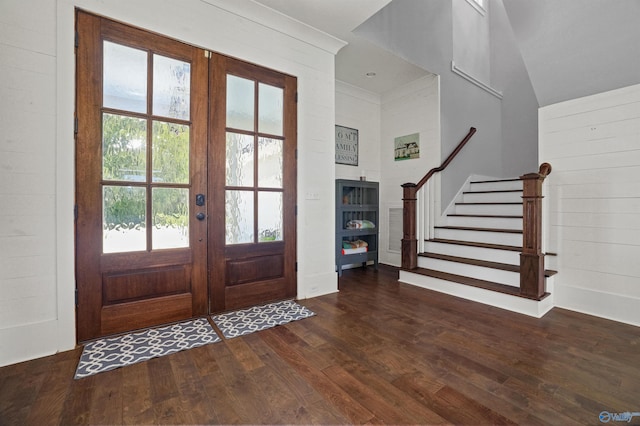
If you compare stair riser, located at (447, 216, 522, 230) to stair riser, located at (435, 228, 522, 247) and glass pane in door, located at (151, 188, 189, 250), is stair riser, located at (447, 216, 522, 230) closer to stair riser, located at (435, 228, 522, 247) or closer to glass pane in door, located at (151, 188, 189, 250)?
stair riser, located at (435, 228, 522, 247)

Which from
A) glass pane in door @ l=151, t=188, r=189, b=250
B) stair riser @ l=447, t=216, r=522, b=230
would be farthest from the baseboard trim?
glass pane in door @ l=151, t=188, r=189, b=250

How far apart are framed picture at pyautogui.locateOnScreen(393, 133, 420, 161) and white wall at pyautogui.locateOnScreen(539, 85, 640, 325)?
1667 millimetres

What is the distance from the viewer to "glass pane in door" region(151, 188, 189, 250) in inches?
90.7

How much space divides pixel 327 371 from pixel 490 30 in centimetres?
655

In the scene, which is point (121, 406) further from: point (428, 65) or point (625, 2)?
point (428, 65)

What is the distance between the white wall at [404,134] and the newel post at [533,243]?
5.37ft

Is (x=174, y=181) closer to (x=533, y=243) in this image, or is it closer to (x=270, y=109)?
(x=270, y=109)

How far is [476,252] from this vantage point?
348 centimetres

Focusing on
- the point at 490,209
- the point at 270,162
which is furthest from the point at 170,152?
the point at 490,209

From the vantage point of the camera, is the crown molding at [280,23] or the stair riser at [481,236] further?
the stair riser at [481,236]

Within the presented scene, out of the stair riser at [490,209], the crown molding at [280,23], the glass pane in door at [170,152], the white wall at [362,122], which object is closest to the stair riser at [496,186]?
the stair riser at [490,209]

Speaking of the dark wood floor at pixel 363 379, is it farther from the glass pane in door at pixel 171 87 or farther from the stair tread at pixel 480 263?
the glass pane in door at pixel 171 87

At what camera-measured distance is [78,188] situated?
2.01 metres

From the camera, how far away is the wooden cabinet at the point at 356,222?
3998mm
